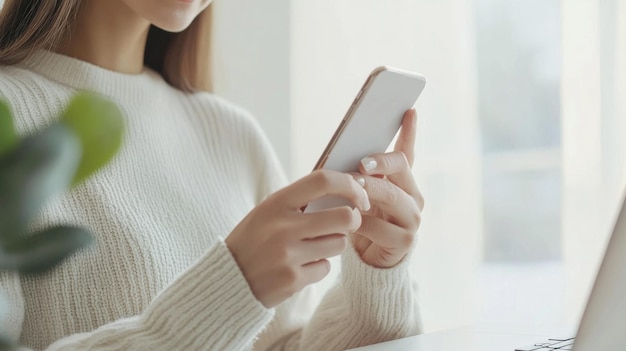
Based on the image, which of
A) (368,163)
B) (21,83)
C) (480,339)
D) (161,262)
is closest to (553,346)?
(480,339)

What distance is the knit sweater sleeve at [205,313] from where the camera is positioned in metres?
0.73

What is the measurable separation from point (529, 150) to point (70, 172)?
1.78m

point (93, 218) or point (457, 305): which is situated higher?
point (93, 218)

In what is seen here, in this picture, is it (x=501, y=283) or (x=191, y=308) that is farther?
(x=501, y=283)

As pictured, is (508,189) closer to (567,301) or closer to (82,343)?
(567,301)

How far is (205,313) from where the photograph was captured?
29.3 inches

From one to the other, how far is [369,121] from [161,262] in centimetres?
36

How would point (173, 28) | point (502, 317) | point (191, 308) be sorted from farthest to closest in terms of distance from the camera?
point (502, 317) < point (173, 28) < point (191, 308)

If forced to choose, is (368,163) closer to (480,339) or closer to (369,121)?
(369,121)

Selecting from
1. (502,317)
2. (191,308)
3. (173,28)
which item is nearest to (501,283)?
(502,317)

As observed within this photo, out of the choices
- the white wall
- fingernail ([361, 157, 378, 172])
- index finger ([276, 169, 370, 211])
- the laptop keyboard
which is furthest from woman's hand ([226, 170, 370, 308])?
the white wall

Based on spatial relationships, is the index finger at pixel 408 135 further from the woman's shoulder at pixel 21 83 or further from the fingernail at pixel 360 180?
the woman's shoulder at pixel 21 83

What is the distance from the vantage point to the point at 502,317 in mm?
1870

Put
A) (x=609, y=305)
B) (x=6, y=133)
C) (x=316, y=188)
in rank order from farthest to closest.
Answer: (x=316, y=188)
(x=609, y=305)
(x=6, y=133)
